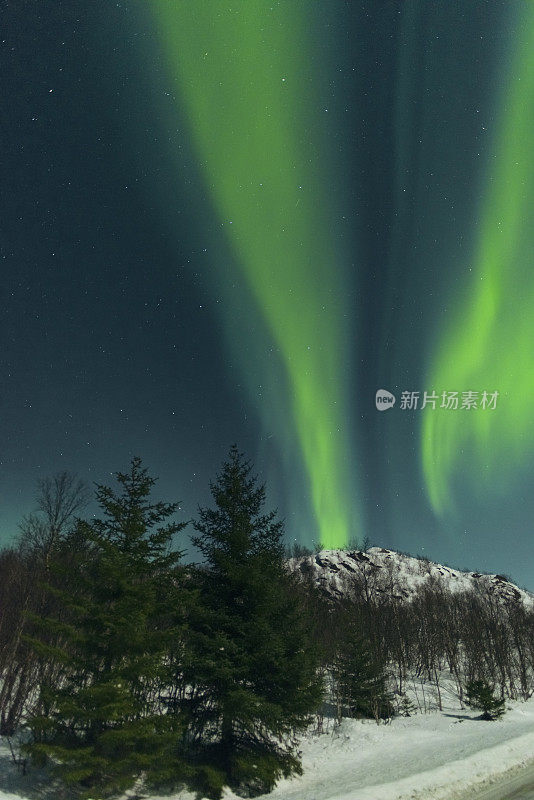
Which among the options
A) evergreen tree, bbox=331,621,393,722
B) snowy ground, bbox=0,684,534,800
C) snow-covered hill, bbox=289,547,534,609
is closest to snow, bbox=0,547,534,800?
snowy ground, bbox=0,684,534,800

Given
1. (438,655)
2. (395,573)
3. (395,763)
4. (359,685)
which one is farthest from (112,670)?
(395,573)

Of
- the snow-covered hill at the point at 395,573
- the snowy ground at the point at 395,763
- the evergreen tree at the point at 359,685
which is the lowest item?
the snowy ground at the point at 395,763

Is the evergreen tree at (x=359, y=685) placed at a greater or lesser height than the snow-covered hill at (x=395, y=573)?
lesser

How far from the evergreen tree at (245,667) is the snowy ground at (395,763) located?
3.63 feet

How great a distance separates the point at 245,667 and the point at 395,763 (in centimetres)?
904

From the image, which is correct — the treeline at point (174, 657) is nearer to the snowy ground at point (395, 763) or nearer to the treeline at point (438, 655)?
the snowy ground at point (395, 763)

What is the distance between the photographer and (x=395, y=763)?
60.4 ft

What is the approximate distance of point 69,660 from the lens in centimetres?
1309

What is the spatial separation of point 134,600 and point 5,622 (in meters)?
19.7

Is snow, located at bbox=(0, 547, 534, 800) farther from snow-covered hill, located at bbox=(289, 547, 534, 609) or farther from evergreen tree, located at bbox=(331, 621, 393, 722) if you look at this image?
snow-covered hill, located at bbox=(289, 547, 534, 609)

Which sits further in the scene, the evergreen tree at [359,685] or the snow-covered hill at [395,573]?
the snow-covered hill at [395,573]

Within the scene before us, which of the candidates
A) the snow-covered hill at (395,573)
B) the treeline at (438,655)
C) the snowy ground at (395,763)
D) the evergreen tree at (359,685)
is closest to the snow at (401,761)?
the snowy ground at (395,763)

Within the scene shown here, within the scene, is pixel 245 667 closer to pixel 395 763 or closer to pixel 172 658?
pixel 172 658

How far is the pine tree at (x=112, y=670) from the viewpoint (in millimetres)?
12211
